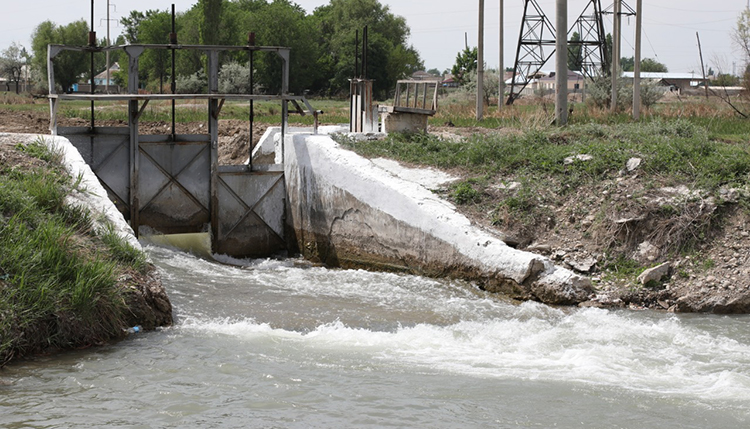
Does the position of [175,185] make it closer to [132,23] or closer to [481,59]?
[481,59]

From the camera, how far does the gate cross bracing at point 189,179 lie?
1434 cm

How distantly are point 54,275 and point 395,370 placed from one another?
3520mm

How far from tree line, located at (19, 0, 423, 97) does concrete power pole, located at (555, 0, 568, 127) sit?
1217 inches

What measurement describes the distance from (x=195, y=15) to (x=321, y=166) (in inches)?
2389

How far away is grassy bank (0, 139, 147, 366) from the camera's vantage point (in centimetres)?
771

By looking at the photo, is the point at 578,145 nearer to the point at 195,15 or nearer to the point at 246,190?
the point at 246,190

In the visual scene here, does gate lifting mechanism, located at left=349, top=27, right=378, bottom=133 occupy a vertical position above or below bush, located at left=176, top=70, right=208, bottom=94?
below

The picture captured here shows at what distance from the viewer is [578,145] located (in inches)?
523

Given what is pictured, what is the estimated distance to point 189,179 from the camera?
14898mm

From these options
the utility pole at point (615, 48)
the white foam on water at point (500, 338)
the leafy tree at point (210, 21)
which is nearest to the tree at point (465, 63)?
the leafy tree at point (210, 21)

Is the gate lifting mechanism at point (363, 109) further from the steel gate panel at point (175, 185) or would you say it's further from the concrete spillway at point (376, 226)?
the steel gate panel at point (175, 185)

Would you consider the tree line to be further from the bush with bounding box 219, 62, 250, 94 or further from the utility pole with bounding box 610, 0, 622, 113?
the utility pole with bounding box 610, 0, 622, 113

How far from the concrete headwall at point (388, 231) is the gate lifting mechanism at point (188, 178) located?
0.56 meters

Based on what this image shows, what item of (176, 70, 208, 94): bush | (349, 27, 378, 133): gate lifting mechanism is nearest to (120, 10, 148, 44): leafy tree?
(176, 70, 208, 94): bush
